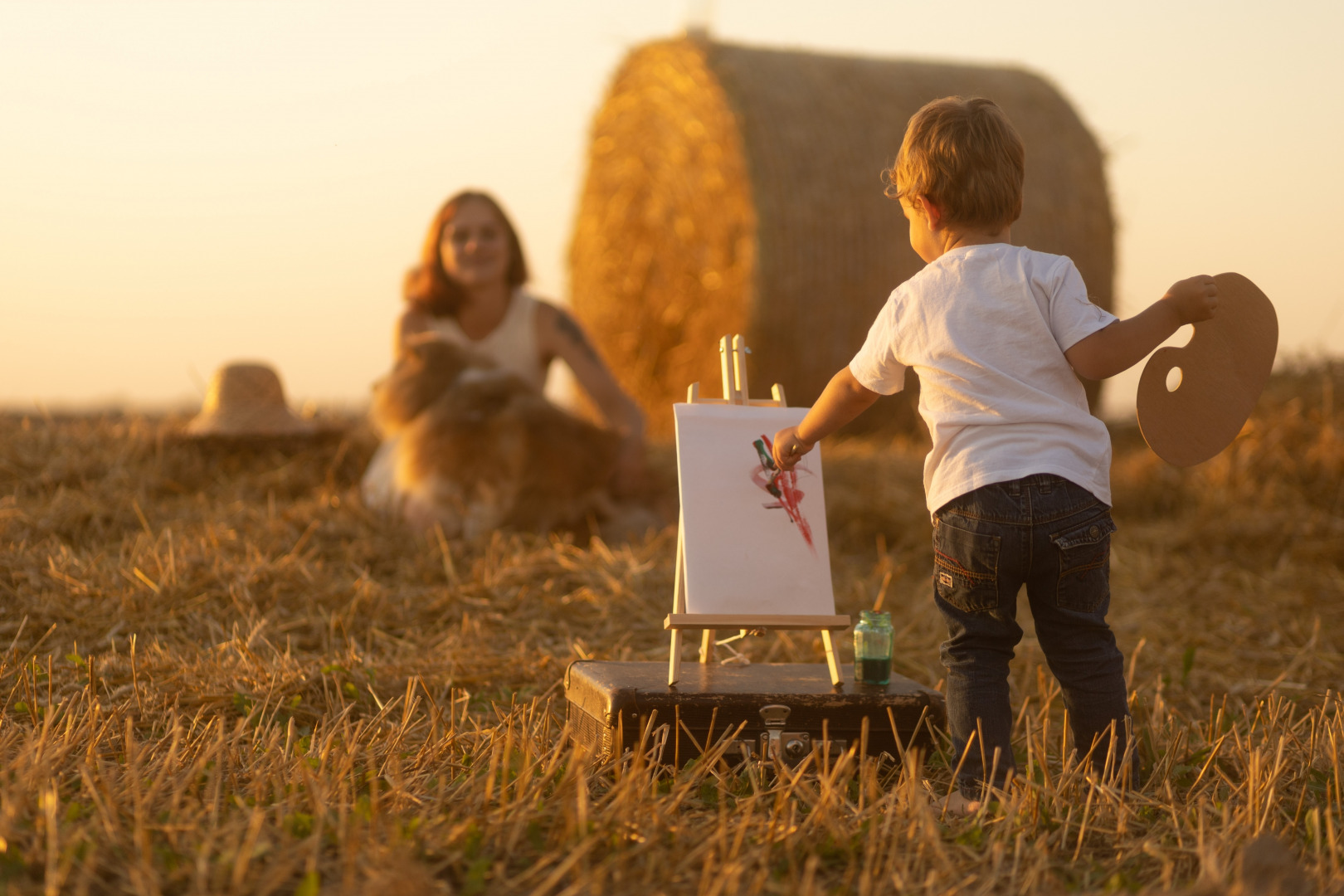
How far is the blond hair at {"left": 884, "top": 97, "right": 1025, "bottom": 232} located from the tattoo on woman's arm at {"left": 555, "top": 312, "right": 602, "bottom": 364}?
3095 mm

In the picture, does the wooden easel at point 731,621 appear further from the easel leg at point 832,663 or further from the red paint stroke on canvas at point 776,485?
the red paint stroke on canvas at point 776,485

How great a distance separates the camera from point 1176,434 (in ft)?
7.29

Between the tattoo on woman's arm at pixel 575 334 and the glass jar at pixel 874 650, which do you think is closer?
the glass jar at pixel 874 650

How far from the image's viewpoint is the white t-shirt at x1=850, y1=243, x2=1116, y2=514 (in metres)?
2.08

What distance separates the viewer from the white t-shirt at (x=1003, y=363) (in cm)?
208

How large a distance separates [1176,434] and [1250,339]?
222 mm

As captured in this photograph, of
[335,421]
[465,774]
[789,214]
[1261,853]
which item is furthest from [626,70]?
[1261,853]

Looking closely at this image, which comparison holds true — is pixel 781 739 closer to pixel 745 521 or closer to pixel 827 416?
pixel 745 521

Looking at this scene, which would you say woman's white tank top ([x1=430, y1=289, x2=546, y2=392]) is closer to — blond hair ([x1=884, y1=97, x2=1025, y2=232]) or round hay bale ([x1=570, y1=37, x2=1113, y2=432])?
round hay bale ([x1=570, y1=37, x2=1113, y2=432])

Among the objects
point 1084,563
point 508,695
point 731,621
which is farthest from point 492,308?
point 1084,563

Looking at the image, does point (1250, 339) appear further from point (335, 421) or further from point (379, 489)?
point (335, 421)

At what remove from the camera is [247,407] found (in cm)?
525

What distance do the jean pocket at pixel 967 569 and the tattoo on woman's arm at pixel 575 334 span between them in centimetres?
317

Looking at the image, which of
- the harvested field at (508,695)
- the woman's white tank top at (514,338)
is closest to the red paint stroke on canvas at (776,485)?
the harvested field at (508,695)
